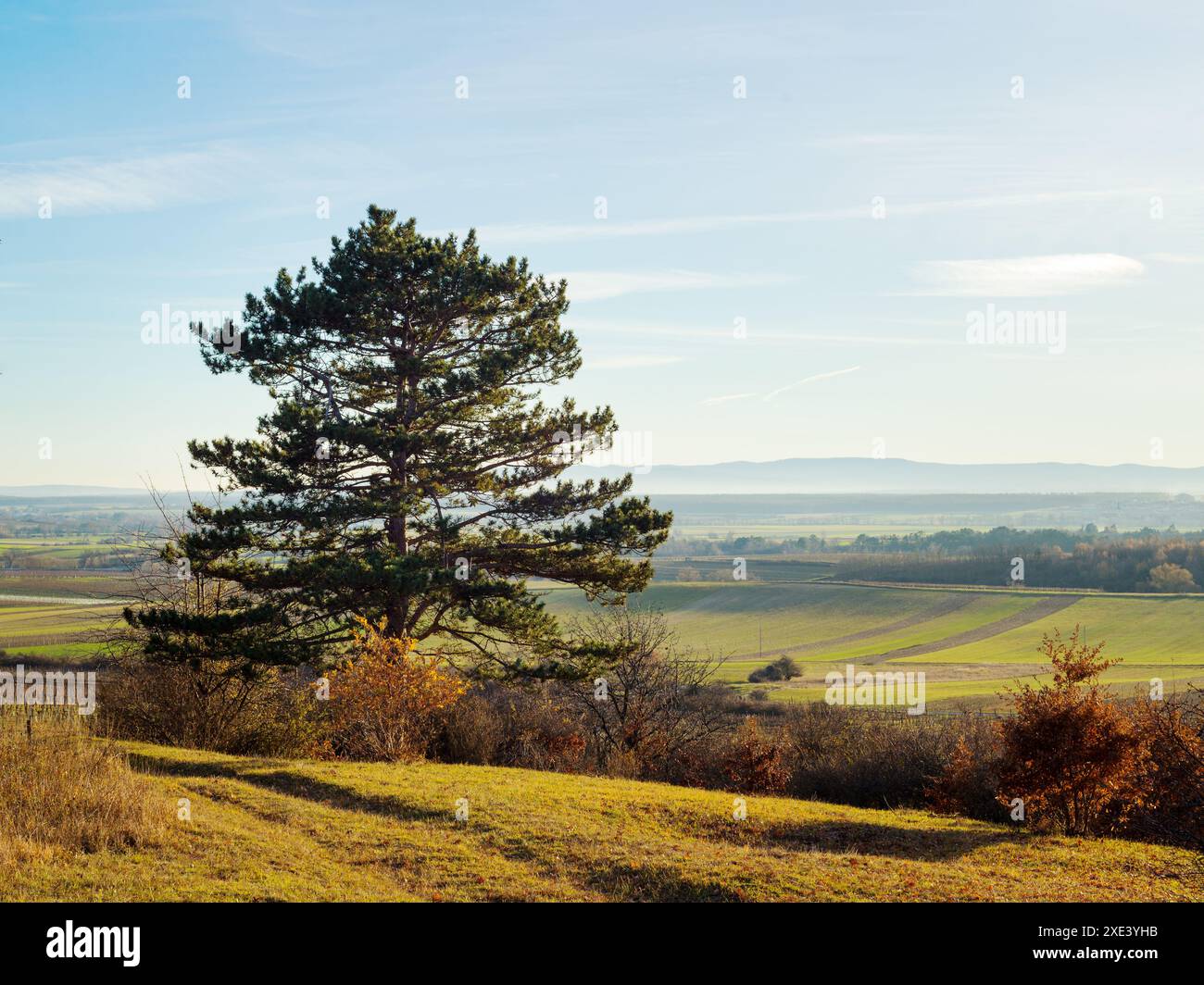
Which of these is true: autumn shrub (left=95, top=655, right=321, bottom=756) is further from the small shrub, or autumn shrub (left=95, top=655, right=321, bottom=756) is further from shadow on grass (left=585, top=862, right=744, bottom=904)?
the small shrub

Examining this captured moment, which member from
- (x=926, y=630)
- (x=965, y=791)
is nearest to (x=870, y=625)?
(x=926, y=630)

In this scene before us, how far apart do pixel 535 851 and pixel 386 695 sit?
31.4 feet

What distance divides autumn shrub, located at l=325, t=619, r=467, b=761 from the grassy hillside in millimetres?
2135

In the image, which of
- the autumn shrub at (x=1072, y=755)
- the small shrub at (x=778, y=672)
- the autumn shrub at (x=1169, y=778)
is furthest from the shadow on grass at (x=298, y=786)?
the small shrub at (x=778, y=672)

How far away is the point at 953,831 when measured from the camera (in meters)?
17.6

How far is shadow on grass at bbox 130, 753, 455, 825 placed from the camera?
1549 centimetres

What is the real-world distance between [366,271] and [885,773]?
1892 cm

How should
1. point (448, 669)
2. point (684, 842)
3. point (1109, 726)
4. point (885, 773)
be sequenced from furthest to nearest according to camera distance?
point (448, 669)
point (885, 773)
point (1109, 726)
point (684, 842)

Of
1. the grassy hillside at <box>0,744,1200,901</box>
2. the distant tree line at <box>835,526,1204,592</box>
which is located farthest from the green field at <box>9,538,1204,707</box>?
the grassy hillside at <box>0,744,1200,901</box>

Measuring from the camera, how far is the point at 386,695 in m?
22.0

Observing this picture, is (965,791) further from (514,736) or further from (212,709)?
(212,709)

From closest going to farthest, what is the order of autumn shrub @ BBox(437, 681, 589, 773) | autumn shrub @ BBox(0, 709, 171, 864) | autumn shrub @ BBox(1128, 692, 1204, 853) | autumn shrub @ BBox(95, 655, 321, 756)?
autumn shrub @ BBox(0, 709, 171, 864) < autumn shrub @ BBox(1128, 692, 1204, 853) < autumn shrub @ BBox(95, 655, 321, 756) < autumn shrub @ BBox(437, 681, 589, 773)
